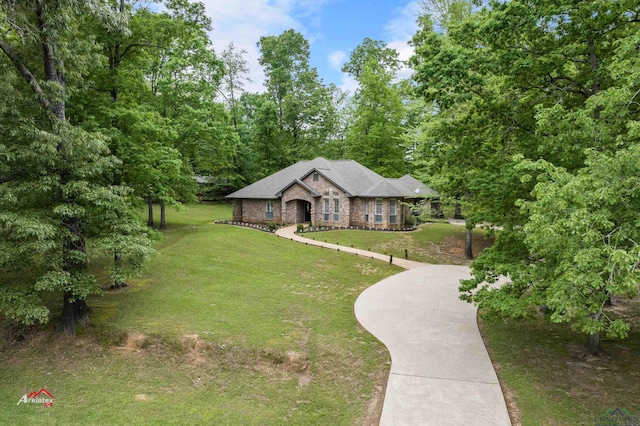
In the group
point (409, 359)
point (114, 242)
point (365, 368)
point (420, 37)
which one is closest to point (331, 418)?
point (365, 368)

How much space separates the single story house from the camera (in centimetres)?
2769

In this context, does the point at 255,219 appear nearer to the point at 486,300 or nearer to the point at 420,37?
the point at 420,37

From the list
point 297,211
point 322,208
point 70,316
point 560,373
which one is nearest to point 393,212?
point 322,208

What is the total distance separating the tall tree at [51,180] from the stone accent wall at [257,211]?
20.3 m

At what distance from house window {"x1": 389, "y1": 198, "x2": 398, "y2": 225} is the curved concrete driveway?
12.5 meters

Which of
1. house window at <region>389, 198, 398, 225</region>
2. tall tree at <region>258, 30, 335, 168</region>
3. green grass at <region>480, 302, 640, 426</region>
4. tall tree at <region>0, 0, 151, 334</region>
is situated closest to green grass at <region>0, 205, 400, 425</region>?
tall tree at <region>0, 0, 151, 334</region>

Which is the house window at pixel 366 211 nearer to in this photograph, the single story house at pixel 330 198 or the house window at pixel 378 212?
the single story house at pixel 330 198

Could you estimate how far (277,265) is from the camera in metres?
17.5

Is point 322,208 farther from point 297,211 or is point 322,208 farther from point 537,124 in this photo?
point 537,124

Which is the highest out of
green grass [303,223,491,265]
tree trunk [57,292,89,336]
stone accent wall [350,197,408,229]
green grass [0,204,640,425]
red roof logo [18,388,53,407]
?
stone accent wall [350,197,408,229]

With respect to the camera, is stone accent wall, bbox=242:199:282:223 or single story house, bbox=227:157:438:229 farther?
stone accent wall, bbox=242:199:282:223

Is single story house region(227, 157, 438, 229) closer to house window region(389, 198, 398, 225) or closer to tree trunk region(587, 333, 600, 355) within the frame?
house window region(389, 198, 398, 225)

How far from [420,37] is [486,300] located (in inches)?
325

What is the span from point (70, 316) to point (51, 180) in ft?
13.1
